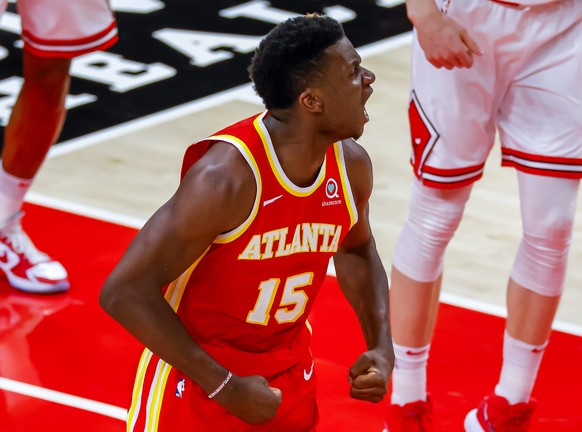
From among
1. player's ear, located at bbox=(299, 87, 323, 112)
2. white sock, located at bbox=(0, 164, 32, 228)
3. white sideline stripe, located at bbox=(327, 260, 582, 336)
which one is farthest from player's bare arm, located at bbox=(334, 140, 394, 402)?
white sock, located at bbox=(0, 164, 32, 228)

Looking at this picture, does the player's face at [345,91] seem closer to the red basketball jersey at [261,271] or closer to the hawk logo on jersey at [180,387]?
the red basketball jersey at [261,271]

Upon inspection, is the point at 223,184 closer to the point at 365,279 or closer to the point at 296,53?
the point at 296,53

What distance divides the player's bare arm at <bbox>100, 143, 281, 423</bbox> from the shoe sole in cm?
136

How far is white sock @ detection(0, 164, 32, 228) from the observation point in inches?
177

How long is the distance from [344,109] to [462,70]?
A: 0.86 m

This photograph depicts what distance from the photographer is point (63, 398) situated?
3906 millimetres

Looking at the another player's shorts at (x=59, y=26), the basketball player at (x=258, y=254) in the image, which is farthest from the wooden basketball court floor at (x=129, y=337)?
the basketball player at (x=258, y=254)

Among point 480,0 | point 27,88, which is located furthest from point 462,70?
point 27,88

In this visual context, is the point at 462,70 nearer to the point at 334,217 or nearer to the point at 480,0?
the point at 480,0

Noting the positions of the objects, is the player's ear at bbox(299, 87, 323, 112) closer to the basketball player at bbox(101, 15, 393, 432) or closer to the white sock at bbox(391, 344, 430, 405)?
the basketball player at bbox(101, 15, 393, 432)

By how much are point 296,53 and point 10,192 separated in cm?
215

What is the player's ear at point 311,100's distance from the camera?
8.64 feet

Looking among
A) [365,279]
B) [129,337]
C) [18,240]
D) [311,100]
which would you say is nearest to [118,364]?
[129,337]

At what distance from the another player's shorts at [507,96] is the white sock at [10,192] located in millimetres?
1581
